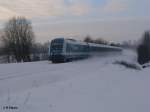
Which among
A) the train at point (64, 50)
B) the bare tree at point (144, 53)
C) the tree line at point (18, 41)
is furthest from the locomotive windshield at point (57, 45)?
the tree line at point (18, 41)

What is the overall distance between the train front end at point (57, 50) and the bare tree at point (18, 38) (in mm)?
41739

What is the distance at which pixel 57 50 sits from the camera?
31.4 meters

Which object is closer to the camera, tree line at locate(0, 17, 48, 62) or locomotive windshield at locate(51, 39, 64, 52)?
locomotive windshield at locate(51, 39, 64, 52)

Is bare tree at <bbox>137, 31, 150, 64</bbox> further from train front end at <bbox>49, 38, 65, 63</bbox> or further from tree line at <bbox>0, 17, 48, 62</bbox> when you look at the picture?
tree line at <bbox>0, 17, 48, 62</bbox>

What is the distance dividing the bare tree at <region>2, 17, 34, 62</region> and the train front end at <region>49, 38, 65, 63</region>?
41.7 metres

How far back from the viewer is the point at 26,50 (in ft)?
253

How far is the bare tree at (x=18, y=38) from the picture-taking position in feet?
249

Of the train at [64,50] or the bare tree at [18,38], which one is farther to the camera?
the bare tree at [18,38]

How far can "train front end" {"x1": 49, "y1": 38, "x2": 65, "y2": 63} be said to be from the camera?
31.1 m

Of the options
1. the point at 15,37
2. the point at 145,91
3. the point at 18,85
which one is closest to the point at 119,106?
the point at 145,91

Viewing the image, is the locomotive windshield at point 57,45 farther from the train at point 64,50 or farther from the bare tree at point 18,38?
the bare tree at point 18,38

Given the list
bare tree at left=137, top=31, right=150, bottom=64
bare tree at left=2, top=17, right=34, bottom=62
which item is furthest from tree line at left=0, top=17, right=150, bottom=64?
bare tree at left=137, top=31, right=150, bottom=64

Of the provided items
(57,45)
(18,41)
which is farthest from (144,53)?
(18,41)

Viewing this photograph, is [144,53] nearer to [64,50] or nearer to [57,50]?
[64,50]
